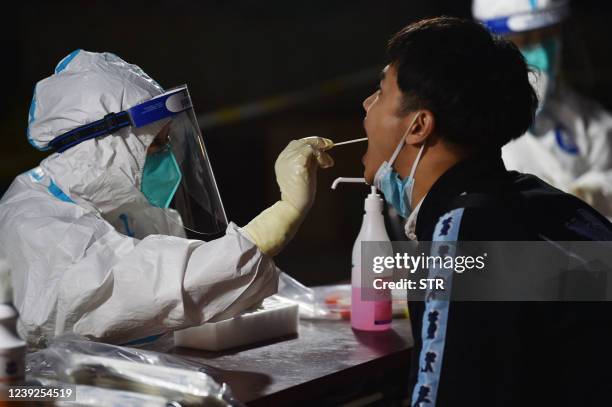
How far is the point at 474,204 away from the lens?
56.9 inches

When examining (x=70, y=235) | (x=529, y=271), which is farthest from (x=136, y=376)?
(x=529, y=271)

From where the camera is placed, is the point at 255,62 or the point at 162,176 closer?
the point at 162,176

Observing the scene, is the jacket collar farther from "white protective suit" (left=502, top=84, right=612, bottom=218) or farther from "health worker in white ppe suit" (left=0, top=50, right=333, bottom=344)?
"white protective suit" (left=502, top=84, right=612, bottom=218)

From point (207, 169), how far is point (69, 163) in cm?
35

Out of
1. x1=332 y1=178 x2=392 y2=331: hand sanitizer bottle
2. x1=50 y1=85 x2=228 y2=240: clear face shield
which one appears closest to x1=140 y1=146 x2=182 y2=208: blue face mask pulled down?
x1=50 y1=85 x2=228 y2=240: clear face shield

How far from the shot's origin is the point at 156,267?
5.41 ft

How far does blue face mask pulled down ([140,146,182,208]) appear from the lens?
202 centimetres

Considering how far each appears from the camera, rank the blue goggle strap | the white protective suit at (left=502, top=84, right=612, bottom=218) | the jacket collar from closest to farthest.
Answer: the jacket collar < the blue goggle strap < the white protective suit at (left=502, top=84, right=612, bottom=218)

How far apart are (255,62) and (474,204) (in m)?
6.10

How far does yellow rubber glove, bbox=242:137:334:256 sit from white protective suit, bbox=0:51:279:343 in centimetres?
4

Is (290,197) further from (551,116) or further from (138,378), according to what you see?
(551,116)

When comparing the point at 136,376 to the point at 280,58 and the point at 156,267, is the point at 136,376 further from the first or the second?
the point at 280,58

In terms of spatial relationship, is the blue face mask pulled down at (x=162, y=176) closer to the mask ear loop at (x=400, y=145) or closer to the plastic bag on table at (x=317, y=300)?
the plastic bag on table at (x=317, y=300)

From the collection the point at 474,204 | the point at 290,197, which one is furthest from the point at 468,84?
the point at 290,197
